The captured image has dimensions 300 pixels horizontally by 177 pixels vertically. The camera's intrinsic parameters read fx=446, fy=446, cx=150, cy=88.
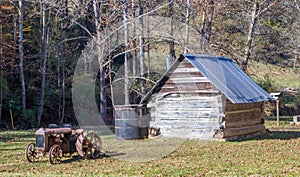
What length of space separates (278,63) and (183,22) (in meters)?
16.3

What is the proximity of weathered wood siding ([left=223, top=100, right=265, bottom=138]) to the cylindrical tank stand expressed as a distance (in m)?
3.74

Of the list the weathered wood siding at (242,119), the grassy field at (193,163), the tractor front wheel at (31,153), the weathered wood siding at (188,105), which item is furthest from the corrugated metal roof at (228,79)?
the tractor front wheel at (31,153)

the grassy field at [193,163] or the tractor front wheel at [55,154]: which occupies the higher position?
the tractor front wheel at [55,154]

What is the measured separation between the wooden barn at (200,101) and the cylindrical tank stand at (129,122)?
51 cm

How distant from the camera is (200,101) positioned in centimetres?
1859

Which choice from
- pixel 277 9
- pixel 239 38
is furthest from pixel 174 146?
pixel 239 38

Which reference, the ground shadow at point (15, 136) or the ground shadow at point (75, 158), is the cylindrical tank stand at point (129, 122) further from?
the ground shadow at point (75, 158)

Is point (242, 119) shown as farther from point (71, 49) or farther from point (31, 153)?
point (71, 49)

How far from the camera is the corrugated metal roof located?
59.0 ft

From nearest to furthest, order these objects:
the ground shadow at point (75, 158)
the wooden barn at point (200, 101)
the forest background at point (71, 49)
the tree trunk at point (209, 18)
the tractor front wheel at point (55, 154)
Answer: the tractor front wheel at point (55, 154)
the ground shadow at point (75, 158)
the wooden barn at point (200, 101)
the forest background at point (71, 49)
the tree trunk at point (209, 18)

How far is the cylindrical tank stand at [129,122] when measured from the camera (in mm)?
19312

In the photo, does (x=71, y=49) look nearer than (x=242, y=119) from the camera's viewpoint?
No

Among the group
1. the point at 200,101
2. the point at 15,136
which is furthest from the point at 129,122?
the point at 15,136

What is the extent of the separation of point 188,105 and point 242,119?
267cm
